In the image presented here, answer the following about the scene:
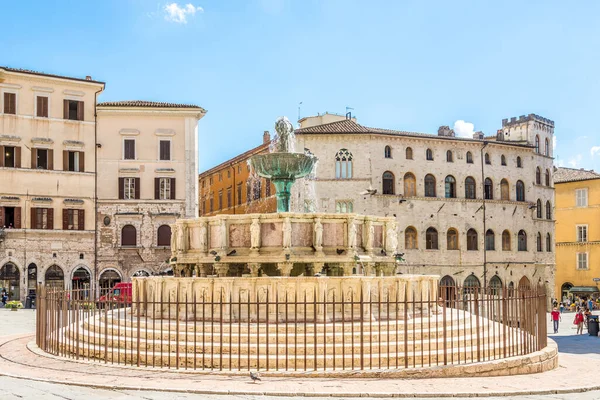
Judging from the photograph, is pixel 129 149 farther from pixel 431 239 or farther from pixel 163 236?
pixel 431 239

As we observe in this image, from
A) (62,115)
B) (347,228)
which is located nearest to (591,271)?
(62,115)

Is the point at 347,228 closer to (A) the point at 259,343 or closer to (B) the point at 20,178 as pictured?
(A) the point at 259,343

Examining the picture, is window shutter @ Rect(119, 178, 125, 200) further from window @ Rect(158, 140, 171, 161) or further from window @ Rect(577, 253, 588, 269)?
window @ Rect(577, 253, 588, 269)

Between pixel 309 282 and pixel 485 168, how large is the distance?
36714 millimetres

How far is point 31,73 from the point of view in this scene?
39.3 m

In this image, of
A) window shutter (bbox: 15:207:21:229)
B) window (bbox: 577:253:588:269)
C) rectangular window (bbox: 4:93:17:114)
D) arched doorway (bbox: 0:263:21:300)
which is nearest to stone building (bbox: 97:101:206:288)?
window shutter (bbox: 15:207:21:229)

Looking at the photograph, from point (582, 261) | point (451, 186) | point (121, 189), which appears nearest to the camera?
point (121, 189)

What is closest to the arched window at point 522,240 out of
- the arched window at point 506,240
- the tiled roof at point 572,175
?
the arched window at point 506,240

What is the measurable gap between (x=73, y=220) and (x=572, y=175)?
125 feet

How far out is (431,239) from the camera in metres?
46.2

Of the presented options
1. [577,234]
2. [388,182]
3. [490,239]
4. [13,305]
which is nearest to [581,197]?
[577,234]

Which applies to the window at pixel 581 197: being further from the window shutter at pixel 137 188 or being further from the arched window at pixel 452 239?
the window shutter at pixel 137 188

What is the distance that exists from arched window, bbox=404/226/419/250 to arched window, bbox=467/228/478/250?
3.84 meters

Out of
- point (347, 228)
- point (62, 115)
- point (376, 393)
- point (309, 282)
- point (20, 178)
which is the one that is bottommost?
point (376, 393)
